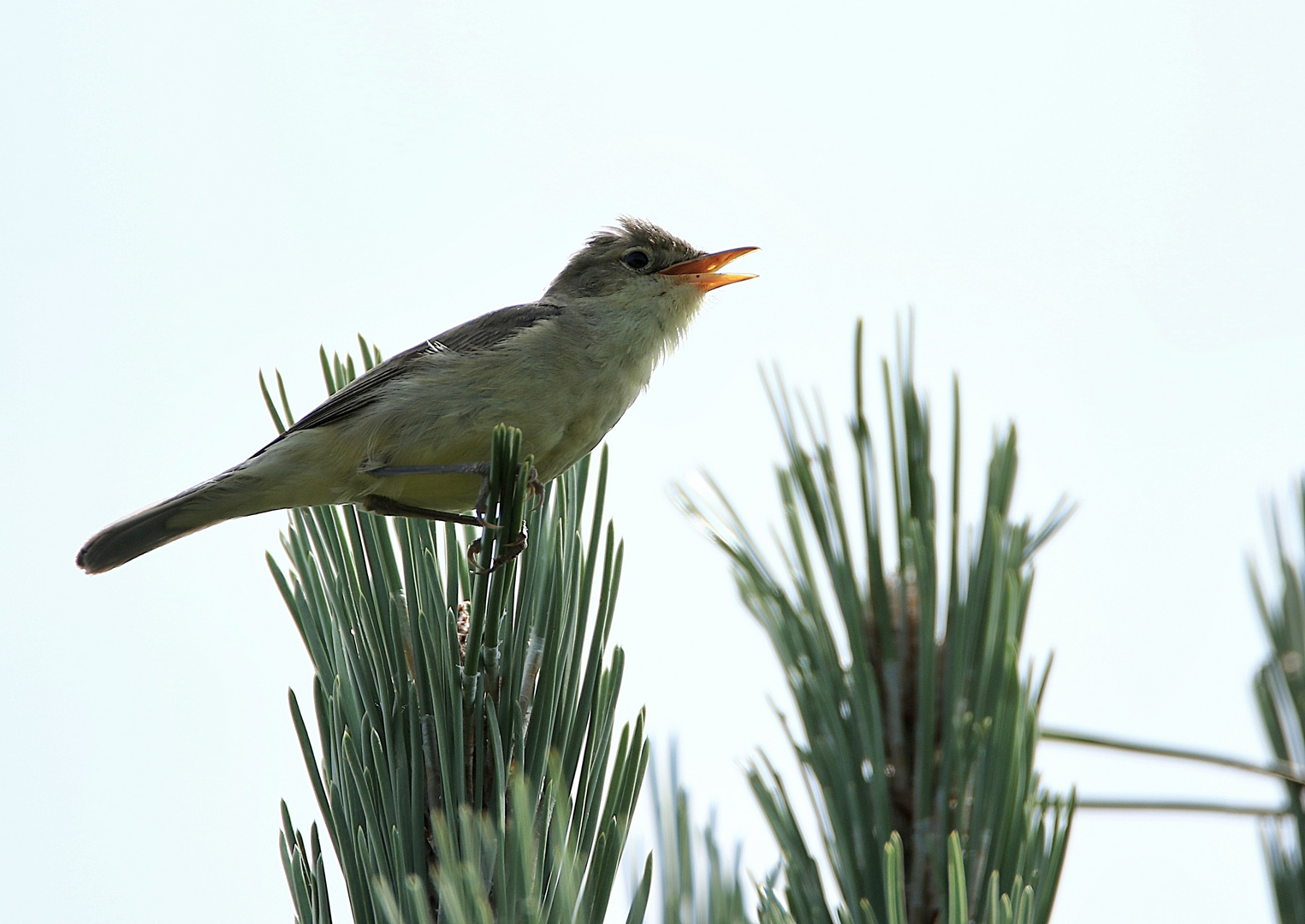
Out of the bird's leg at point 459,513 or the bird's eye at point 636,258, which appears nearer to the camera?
the bird's leg at point 459,513

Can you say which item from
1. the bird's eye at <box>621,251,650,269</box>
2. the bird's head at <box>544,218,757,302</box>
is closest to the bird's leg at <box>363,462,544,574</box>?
the bird's head at <box>544,218,757,302</box>

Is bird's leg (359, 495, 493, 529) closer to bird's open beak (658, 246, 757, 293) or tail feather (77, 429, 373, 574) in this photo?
tail feather (77, 429, 373, 574)

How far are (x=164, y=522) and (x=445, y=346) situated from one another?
1.17 metres

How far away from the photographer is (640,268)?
193 inches

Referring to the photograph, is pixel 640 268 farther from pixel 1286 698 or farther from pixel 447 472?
pixel 1286 698

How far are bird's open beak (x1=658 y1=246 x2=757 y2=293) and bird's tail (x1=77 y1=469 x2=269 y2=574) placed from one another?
75.2 inches

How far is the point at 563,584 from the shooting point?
2.09m

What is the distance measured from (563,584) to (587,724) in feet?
0.88

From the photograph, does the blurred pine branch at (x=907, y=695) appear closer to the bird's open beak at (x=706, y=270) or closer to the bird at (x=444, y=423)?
the bird at (x=444, y=423)

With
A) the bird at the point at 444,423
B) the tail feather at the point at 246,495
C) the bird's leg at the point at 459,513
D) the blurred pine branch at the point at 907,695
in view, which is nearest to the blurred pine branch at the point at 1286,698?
the blurred pine branch at the point at 907,695

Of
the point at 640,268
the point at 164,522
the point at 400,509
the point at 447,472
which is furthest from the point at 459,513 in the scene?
the point at 640,268

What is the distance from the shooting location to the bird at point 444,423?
147 inches

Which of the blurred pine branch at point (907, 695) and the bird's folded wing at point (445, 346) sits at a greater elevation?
the bird's folded wing at point (445, 346)

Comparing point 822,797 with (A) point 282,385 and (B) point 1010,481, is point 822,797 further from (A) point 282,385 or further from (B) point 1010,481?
(A) point 282,385
